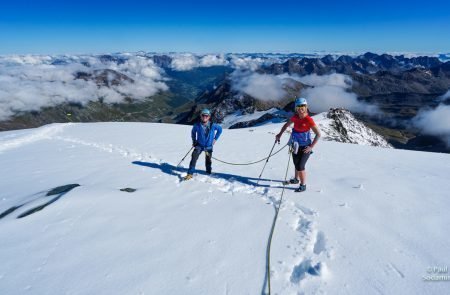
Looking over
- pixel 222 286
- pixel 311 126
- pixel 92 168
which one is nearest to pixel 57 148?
pixel 92 168

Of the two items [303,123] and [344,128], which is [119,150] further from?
[344,128]

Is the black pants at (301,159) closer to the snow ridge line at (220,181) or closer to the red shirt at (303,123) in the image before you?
the red shirt at (303,123)

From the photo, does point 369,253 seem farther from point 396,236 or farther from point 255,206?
point 255,206

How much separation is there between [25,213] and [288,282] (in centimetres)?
791

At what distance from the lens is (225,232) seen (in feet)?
24.6

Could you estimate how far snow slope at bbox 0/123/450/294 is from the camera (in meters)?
5.68

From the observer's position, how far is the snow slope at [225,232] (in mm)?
5684

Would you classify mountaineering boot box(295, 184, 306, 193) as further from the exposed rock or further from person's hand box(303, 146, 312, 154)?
the exposed rock

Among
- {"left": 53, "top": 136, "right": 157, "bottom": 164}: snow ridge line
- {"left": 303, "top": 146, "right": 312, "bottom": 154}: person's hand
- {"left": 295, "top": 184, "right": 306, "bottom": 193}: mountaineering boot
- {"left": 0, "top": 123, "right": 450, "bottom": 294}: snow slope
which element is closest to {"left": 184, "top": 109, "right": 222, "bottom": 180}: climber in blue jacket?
{"left": 0, "top": 123, "right": 450, "bottom": 294}: snow slope

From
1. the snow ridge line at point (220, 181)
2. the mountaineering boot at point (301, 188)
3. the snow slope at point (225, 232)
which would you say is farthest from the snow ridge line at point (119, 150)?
the mountaineering boot at point (301, 188)

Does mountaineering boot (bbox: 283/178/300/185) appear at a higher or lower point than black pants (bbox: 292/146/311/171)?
lower

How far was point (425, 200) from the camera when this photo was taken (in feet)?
31.1

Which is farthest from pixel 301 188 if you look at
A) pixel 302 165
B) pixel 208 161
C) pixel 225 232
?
pixel 208 161

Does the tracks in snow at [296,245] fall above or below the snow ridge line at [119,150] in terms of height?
above
